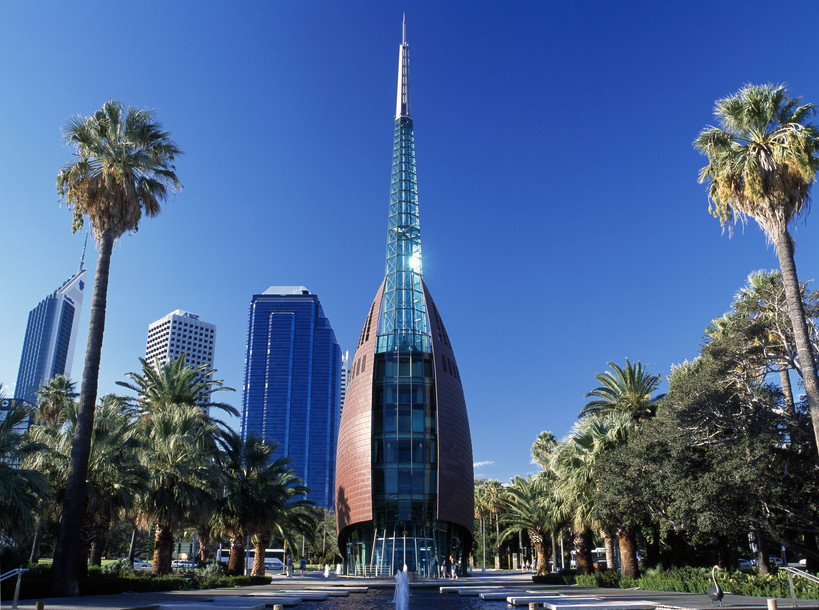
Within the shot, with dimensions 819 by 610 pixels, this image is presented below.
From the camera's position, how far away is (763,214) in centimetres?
2106

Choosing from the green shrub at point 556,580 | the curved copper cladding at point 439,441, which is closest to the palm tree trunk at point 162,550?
the green shrub at point 556,580

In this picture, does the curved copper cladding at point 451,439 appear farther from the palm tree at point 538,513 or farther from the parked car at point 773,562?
the parked car at point 773,562

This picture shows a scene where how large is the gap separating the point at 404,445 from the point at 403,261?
18971 millimetres

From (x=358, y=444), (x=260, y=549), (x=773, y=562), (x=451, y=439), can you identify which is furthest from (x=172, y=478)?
(x=773, y=562)

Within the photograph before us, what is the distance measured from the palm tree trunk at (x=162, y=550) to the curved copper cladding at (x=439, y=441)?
88.9ft

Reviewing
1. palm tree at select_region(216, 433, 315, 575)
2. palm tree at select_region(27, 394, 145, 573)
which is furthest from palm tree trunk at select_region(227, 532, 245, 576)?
palm tree at select_region(27, 394, 145, 573)

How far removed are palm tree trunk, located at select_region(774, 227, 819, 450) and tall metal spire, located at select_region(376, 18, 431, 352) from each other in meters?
41.2

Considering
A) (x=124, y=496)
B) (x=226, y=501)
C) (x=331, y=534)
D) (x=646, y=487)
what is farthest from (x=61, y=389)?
(x=331, y=534)

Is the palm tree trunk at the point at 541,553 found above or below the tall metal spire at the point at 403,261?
below

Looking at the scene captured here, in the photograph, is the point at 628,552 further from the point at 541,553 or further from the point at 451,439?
the point at 451,439

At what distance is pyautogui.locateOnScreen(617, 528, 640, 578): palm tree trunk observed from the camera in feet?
101

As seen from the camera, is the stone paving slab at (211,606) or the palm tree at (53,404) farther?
the palm tree at (53,404)

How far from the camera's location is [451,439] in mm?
56531

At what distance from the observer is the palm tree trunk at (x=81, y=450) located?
19781 millimetres
